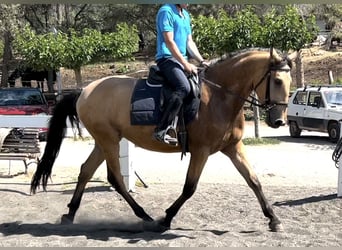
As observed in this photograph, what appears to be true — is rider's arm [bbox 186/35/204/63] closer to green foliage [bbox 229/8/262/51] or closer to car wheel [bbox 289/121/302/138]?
green foliage [bbox 229/8/262/51]

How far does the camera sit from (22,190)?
30.1 feet

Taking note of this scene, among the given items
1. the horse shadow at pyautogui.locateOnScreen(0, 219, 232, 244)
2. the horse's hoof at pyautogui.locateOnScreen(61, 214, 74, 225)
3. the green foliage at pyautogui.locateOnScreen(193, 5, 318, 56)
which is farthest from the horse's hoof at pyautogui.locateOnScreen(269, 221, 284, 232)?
the green foliage at pyautogui.locateOnScreen(193, 5, 318, 56)

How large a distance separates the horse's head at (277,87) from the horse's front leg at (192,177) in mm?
874

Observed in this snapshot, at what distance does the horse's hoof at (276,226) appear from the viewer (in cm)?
637

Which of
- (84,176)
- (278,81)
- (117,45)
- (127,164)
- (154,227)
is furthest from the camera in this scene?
(117,45)

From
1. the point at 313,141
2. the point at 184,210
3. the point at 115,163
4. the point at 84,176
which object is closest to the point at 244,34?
the point at 313,141

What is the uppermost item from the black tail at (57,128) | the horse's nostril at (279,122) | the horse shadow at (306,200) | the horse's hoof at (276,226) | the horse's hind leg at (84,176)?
the horse's nostril at (279,122)

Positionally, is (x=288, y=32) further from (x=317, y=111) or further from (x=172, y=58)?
(x=172, y=58)

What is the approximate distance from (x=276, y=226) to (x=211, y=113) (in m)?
1.46

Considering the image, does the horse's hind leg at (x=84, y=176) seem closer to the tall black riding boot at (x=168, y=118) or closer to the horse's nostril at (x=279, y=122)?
the tall black riding boot at (x=168, y=118)

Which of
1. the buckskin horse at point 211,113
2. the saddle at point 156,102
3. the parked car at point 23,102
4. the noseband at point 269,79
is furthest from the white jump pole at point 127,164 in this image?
the parked car at point 23,102

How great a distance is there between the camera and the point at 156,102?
21.5 feet

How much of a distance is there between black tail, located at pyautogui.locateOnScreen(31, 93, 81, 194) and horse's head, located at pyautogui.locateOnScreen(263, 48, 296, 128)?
2610 mm

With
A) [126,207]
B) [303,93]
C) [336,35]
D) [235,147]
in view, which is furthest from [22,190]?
[336,35]
